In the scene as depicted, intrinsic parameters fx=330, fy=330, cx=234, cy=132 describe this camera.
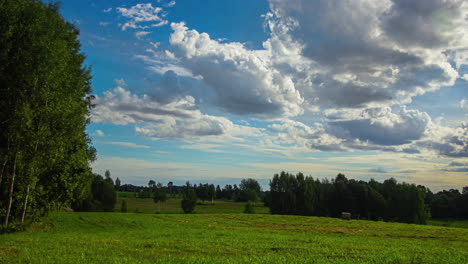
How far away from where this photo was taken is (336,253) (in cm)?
2139

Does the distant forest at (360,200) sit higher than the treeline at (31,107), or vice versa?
the treeline at (31,107)

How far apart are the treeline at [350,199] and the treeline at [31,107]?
112327mm

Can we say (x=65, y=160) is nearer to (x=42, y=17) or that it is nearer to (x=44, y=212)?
(x=44, y=212)

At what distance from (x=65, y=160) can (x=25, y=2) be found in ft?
50.4

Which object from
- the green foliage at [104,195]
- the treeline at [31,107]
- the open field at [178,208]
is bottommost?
the open field at [178,208]

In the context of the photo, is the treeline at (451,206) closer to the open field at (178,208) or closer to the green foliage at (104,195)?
the open field at (178,208)

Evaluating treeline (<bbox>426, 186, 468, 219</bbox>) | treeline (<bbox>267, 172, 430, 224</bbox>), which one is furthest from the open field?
treeline (<bbox>426, 186, 468, 219</bbox>)

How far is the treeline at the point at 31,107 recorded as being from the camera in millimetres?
28047

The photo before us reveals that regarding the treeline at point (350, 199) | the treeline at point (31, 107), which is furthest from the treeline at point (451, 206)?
the treeline at point (31, 107)

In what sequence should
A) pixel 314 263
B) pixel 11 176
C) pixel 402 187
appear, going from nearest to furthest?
pixel 314 263 < pixel 11 176 < pixel 402 187

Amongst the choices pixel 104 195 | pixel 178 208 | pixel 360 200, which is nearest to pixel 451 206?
pixel 360 200

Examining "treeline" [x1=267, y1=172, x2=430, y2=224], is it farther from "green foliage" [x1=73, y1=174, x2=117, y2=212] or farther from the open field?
"green foliage" [x1=73, y1=174, x2=117, y2=212]

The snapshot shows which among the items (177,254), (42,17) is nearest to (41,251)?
(177,254)

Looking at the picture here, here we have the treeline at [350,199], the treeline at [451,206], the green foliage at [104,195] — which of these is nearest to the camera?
the treeline at [350,199]
